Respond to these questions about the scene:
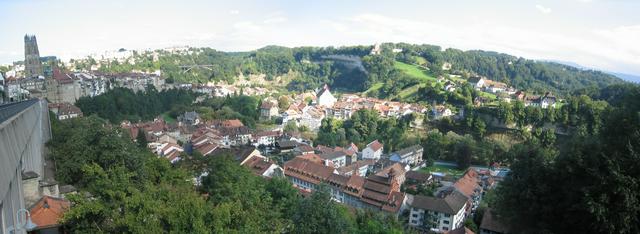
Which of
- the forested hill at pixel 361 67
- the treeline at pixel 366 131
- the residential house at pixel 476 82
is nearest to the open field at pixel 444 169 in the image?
the treeline at pixel 366 131

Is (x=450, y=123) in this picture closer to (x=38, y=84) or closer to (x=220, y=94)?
(x=220, y=94)

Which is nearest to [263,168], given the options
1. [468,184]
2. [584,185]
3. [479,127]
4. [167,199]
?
[468,184]

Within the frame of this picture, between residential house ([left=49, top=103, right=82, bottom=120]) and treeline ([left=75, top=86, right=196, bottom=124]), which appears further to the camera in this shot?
treeline ([left=75, top=86, right=196, bottom=124])

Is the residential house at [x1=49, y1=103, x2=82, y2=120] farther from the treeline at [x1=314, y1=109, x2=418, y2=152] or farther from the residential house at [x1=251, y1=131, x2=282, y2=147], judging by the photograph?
the treeline at [x1=314, y1=109, x2=418, y2=152]

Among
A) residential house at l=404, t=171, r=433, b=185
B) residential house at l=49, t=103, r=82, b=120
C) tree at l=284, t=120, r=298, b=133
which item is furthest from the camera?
tree at l=284, t=120, r=298, b=133

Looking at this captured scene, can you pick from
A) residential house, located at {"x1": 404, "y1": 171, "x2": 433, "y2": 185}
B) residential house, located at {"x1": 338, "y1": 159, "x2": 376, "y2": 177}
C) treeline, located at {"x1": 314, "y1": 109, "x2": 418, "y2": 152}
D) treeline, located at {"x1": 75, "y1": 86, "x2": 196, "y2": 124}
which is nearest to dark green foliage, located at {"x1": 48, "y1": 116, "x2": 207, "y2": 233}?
residential house, located at {"x1": 338, "y1": 159, "x2": 376, "y2": 177}

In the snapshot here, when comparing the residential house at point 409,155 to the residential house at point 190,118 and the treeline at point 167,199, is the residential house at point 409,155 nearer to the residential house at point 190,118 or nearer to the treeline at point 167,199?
the treeline at point 167,199

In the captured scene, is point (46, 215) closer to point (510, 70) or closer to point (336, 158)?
point (336, 158)
